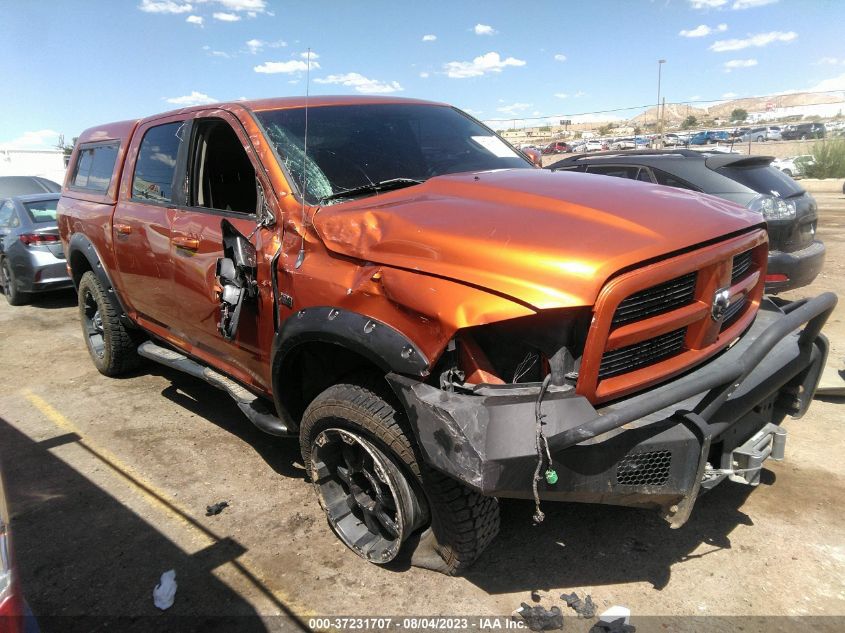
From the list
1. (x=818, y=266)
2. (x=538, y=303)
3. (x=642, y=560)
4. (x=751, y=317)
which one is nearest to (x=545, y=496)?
(x=538, y=303)

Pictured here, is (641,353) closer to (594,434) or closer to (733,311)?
(594,434)

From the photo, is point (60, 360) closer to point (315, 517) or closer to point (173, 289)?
point (173, 289)

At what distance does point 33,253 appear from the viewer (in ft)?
26.1

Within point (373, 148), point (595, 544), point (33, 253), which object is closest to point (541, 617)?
point (595, 544)

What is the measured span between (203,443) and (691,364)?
310cm

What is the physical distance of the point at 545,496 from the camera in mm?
2045

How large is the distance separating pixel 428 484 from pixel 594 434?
2.39 ft

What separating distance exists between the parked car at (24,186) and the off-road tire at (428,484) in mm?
12239

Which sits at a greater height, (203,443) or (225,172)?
(225,172)

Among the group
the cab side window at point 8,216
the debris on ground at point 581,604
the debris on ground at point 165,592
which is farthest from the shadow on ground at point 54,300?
the debris on ground at point 581,604

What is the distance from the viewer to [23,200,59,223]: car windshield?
827 cm

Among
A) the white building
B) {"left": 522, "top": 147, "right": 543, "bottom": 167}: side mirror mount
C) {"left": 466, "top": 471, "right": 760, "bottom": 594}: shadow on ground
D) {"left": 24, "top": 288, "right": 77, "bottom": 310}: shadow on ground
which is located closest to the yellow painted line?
{"left": 466, "top": 471, "right": 760, "bottom": 594}: shadow on ground

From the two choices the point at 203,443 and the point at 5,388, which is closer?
the point at 203,443

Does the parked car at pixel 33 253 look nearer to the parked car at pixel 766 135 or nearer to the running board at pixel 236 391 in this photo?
the running board at pixel 236 391
